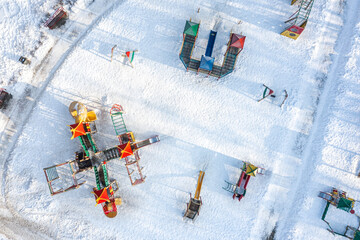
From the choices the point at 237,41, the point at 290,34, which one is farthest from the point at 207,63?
the point at 290,34

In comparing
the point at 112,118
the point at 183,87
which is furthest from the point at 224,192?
the point at 112,118

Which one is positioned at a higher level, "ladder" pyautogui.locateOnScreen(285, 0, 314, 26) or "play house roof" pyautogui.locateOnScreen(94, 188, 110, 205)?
"ladder" pyautogui.locateOnScreen(285, 0, 314, 26)

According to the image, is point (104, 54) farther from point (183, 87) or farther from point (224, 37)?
point (224, 37)

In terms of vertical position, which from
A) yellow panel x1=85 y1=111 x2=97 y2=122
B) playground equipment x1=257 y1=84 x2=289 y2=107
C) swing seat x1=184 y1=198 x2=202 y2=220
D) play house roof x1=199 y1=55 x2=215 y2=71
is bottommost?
swing seat x1=184 y1=198 x2=202 y2=220

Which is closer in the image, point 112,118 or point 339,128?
point 112,118

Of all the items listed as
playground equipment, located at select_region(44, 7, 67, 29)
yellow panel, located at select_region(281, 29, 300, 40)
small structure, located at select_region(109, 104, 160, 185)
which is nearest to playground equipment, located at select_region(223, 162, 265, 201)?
small structure, located at select_region(109, 104, 160, 185)

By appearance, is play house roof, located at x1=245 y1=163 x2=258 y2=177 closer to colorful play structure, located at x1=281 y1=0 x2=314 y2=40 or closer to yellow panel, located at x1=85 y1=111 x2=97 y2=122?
colorful play structure, located at x1=281 y1=0 x2=314 y2=40

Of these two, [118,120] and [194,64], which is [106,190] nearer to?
[118,120]


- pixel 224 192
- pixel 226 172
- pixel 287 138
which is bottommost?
pixel 224 192
